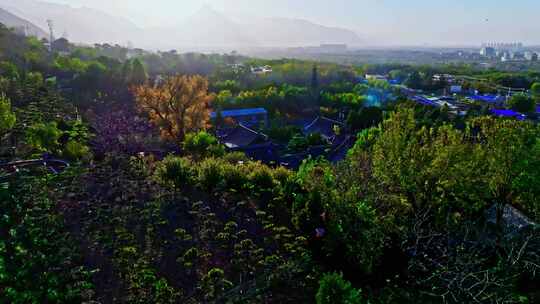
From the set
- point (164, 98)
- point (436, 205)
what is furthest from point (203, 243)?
point (164, 98)

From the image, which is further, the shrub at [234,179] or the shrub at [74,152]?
the shrub at [74,152]

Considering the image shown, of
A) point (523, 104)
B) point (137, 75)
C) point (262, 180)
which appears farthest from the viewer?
point (137, 75)

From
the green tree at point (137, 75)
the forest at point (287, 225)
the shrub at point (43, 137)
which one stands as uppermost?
the green tree at point (137, 75)

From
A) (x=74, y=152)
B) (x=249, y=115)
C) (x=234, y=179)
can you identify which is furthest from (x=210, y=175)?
(x=249, y=115)

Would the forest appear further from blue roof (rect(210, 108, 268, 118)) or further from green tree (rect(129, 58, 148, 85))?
green tree (rect(129, 58, 148, 85))

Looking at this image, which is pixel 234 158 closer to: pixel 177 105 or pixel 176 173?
pixel 176 173

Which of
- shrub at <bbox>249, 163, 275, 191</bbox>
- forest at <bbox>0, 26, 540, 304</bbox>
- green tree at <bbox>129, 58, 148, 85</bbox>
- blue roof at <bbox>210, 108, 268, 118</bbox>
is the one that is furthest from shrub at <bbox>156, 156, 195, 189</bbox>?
green tree at <bbox>129, 58, 148, 85</bbox>

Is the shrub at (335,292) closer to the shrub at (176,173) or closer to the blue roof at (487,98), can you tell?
the shrub at (176,173)

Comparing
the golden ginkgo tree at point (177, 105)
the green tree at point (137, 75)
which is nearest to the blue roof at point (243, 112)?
the golden ginkgo tree at point (177, 105)
